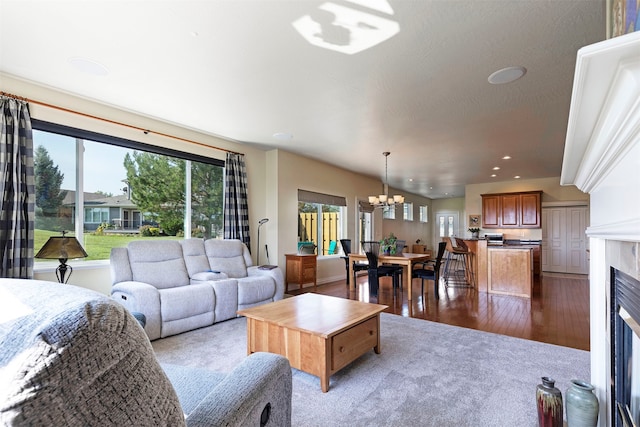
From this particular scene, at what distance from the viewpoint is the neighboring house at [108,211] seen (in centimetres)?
356

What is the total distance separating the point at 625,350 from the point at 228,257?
4075mm

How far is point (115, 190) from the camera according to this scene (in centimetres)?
385

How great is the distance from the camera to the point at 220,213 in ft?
16.4

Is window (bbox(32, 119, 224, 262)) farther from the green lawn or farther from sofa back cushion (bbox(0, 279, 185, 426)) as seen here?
sofa back cushion (bbox(0, 279, 185, 426))

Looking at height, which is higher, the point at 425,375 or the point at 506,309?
the point at 425,375

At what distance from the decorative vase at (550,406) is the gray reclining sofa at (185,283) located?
305 centimetres

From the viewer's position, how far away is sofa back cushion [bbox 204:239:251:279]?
4227mm

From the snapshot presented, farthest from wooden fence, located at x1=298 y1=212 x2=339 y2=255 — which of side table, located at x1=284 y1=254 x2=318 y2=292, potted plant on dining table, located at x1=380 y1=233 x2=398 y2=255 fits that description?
potted plant on dining table, located at x1=380 y1=233 x2=398 y2=255

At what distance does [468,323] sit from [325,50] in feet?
11.0

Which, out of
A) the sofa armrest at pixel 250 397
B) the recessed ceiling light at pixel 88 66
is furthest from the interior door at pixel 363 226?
the sofa armrest at pixel 250 397

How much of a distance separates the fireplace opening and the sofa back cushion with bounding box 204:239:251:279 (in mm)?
3870

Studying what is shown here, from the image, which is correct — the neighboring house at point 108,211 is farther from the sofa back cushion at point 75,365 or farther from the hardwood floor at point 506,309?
the sofa back cushion at point 75,365

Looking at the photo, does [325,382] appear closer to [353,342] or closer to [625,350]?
[353,342]

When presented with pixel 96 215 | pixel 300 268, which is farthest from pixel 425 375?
pixel 96 215
